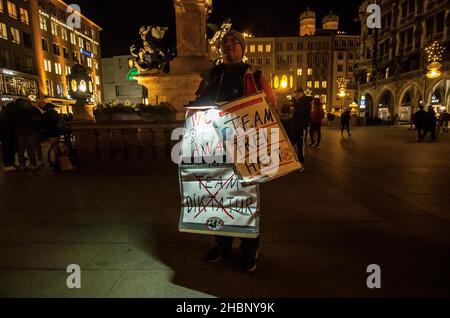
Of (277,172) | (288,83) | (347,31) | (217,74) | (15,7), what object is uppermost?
(347,31)

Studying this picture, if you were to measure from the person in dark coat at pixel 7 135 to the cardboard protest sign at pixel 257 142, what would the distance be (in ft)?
25.9

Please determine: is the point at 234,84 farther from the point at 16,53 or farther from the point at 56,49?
the point at 56,49

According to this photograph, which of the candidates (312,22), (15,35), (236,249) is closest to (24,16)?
(15,35)

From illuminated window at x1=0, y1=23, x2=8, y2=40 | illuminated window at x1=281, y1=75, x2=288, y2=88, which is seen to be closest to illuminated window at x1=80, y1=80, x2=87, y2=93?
illuminated window at x1=281, y1=75, x2=288, y2=88

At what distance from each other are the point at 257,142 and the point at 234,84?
61 centimetres

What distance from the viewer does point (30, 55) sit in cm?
4462

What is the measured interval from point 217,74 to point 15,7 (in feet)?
170

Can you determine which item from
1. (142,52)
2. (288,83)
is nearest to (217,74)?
(142,52)

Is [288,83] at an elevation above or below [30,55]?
below

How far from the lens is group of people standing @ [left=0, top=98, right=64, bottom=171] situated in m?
8.05

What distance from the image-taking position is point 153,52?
1208 centimetres

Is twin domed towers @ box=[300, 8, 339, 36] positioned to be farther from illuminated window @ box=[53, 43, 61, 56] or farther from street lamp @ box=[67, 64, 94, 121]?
street lamp @ box=[67, 64, 94, 121]
